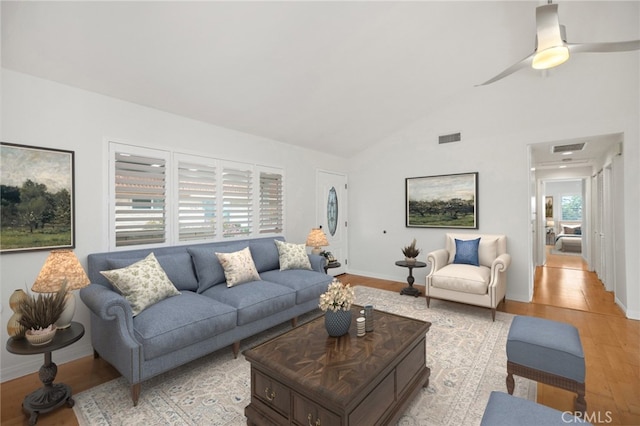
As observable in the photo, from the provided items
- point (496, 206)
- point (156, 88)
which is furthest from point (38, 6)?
point (496, 206)

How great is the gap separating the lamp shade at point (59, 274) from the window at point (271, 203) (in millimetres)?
2465

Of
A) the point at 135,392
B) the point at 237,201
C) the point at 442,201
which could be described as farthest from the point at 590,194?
the point at 135,392

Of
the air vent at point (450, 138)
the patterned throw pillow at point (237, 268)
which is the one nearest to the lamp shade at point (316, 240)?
the patterned throw pillow at point (237, 268)

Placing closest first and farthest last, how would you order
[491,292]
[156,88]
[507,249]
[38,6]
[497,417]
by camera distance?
[497,417]
[38,6]
[156,88]
[491,292]
[507,249]

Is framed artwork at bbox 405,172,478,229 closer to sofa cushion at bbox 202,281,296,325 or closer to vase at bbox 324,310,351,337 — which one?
sofa cushion at bbox 202,281,296,325

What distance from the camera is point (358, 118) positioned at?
477 cm

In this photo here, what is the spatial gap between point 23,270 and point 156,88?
204 centimetres

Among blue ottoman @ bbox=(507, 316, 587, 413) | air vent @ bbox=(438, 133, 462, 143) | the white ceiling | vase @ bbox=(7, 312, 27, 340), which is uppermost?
the white ceiling

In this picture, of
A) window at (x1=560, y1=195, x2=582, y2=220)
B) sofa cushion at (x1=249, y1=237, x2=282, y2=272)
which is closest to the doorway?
sofa cushion at (x1=249, y1=237, x2=282, y2=272)

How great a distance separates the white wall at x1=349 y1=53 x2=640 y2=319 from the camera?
3.66 meters

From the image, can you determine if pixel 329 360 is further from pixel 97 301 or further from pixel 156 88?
pixel 156 88

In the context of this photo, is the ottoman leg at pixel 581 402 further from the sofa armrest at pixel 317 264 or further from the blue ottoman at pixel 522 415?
the sofa armrest at pixel 317 264

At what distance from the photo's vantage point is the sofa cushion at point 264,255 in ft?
12.5

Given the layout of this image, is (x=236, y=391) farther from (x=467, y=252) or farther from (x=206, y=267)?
(x=467, y=252)
